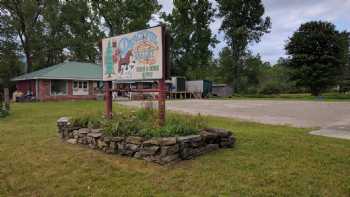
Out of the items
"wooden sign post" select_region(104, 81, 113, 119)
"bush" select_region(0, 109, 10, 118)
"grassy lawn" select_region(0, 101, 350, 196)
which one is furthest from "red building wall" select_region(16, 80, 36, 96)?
"grassy lawn" select_region(0, 101, 350, 196)

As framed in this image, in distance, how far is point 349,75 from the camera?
2966cm

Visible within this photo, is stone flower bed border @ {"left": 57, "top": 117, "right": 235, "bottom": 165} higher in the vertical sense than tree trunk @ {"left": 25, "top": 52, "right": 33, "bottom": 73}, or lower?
lower

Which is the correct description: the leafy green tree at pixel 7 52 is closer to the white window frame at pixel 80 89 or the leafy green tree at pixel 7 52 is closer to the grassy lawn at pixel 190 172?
the white window frame at pixel 80 89

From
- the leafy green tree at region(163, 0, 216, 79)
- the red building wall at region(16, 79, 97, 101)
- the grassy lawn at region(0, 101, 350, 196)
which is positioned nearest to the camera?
the grassy lawn at region(0, 101, 350, 196)

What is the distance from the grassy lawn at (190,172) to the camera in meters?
Answer: 2.94

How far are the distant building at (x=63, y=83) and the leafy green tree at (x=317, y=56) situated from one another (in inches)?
806

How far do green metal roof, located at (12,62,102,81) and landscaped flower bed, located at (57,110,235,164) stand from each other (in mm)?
18851

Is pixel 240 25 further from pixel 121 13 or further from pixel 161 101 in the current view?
pixel 161 101

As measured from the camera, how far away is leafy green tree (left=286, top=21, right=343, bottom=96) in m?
25.5

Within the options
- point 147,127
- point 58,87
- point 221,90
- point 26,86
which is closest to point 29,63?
point 26,86

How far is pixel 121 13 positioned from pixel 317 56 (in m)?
22.5

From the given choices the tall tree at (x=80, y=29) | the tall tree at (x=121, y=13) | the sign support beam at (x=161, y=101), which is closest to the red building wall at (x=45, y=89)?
the tall tree at (x=80, y=29)

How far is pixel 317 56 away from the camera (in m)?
26.1

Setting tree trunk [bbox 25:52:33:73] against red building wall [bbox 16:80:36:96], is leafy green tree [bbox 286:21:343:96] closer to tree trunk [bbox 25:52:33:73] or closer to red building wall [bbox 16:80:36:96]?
red building wall [bbox 16:80:36:96]
